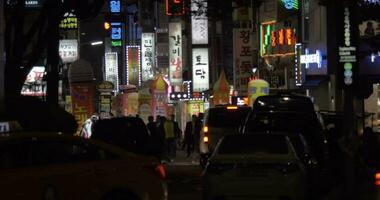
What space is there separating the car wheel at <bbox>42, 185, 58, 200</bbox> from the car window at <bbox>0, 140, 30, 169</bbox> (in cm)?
40

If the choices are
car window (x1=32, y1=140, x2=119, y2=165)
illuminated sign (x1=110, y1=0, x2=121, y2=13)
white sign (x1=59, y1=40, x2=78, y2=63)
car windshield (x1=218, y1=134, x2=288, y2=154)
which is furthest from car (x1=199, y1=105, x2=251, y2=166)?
illuminated sign (x1=110, y1=0, x2=121, y2=13)

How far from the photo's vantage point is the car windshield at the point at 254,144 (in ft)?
41.4

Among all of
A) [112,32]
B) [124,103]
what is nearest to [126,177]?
[124,103]

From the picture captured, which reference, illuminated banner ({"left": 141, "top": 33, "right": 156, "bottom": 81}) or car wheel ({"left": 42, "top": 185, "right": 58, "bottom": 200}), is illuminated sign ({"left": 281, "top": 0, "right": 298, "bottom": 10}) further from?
car wheel ({"left": 42, "top": 185, "right": 58, "bottom": 200})

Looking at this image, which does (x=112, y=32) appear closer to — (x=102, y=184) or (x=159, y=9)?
(x=159, y=9)

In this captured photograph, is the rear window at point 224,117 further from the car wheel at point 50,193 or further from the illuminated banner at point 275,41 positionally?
the car wheel at point 50,193

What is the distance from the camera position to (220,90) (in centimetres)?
3612

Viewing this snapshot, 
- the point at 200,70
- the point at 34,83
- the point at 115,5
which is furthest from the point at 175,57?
the point at 34,83

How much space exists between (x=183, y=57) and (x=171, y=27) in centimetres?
205

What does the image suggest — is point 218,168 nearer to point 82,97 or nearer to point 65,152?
point 65,152

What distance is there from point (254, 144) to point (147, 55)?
4183 centimetres

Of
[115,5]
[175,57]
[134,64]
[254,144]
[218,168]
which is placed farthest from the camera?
[134,64]

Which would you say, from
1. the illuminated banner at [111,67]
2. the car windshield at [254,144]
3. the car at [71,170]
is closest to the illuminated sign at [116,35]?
the illuminated banner at [111,67]

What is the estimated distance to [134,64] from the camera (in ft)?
182
